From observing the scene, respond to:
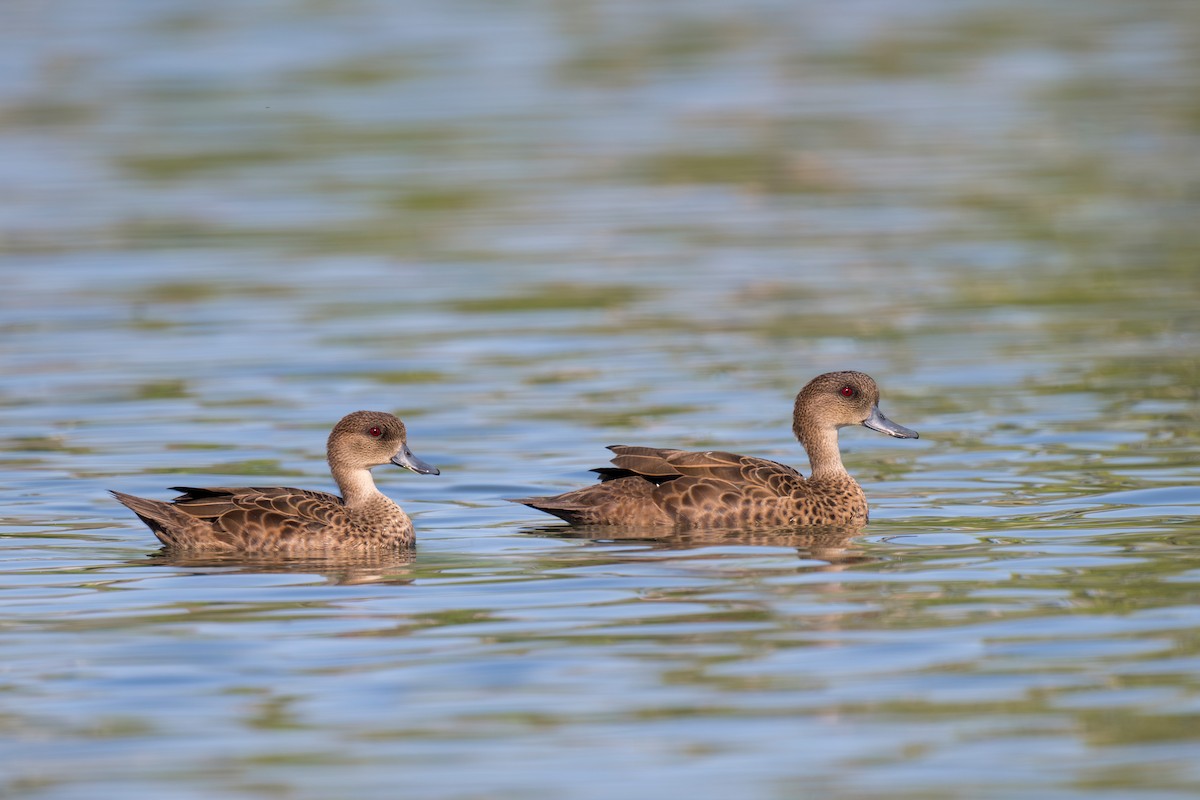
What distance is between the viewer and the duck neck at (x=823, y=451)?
13.9 meters

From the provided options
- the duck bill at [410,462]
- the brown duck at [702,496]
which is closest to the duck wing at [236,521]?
the duck bill at [410,462]

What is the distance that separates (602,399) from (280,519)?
203 inches

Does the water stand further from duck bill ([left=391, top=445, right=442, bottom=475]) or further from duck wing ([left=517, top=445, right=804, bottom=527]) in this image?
duck bill ([left=391, top=445, right=442, bottom=475])

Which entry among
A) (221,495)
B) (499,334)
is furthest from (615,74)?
(221,495)

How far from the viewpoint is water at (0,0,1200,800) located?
902 cm

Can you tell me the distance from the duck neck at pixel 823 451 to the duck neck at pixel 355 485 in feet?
8.51

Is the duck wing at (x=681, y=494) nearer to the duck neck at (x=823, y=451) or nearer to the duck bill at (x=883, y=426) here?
the duck neck at (x=823, y=451)

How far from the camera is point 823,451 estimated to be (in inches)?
552

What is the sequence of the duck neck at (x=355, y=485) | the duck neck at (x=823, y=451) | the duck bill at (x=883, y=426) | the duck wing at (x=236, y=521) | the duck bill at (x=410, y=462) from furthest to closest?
the duck bill at (x=883, y=426) → the duck neck at (x=823, y=451) → the duck bill at (x=410, y=462) → the duck neck at (x=355, y=485) → the duck wing at (x=236, y=521)

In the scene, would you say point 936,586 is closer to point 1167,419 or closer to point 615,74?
point 1167,419

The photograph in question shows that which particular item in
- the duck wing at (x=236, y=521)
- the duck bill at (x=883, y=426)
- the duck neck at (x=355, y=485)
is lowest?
the duck wing at (x=236, y=521)

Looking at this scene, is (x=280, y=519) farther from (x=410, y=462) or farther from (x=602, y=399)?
(x=602, y=399)

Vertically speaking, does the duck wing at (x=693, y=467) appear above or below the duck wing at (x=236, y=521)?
above

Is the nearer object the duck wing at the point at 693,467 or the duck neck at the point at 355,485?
the duck neck at the point at 355,485
